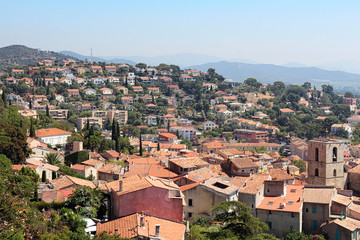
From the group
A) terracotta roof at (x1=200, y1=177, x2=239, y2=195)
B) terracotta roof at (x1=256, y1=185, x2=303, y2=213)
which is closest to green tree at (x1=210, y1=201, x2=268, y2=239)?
terracotta roof at (x1=200, y1=177, x2=239, y2=195)

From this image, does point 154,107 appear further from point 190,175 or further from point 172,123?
point 190,175

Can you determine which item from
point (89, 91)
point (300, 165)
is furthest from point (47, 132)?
point (89, 91)

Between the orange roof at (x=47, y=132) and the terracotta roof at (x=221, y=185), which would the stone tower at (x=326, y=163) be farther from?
the orange roof at (x=47, y=132)

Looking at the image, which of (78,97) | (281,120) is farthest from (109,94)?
(281,120)

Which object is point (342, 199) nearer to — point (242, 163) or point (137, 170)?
point (242, 163)

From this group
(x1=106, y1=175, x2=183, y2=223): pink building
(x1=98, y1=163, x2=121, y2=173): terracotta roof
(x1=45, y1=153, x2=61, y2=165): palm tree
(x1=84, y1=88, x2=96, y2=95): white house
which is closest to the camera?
(x1=106, y1=175, x2=183, y2=223): pink building

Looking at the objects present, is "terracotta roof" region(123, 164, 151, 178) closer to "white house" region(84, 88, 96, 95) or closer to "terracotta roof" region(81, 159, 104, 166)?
"terracotta roof" region(81, 159, 104, 166)

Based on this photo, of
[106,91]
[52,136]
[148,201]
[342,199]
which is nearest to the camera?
[148,201]
